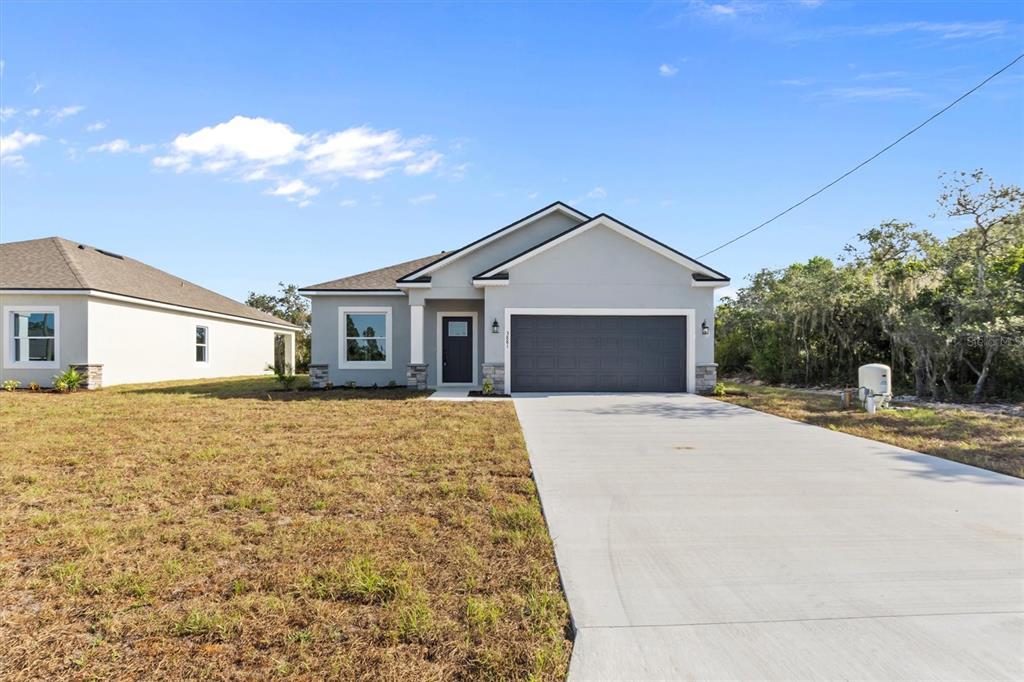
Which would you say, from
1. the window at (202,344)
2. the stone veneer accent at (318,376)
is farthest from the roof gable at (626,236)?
the window at (202,344)

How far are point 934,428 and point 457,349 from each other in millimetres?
11629

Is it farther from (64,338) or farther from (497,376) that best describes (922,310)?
(64,338)

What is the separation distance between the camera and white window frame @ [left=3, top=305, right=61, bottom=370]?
588 inches

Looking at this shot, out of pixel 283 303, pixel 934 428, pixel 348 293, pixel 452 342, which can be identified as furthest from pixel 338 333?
pixel 283 303

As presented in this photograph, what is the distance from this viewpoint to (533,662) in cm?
233

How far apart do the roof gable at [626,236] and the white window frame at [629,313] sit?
3.22ft

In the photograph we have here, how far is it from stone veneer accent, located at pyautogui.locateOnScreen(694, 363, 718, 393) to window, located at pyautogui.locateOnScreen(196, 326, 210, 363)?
1903cm

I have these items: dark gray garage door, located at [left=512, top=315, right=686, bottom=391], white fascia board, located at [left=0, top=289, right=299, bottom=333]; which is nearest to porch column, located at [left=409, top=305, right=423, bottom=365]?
dark gray garage door, located at [left=512, top=315, right=686, bottom=391]

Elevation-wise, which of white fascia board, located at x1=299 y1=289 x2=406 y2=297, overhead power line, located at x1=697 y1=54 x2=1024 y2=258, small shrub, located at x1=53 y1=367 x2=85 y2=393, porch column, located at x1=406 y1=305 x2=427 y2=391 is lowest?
small shrub, located at x1=53 y1=367 x2=85 y2=393

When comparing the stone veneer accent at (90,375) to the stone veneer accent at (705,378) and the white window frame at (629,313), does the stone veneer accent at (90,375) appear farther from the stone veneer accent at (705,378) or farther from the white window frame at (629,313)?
the stone veneer accent at (705,378)

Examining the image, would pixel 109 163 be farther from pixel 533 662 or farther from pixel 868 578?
pixel 868 578

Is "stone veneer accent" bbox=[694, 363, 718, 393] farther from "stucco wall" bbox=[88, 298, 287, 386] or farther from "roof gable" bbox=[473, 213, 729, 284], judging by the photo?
"stucco wall" bbox=[88, 298, 287, 386]

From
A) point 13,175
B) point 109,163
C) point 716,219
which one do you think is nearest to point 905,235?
point 716,219

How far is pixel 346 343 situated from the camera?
15688mm
